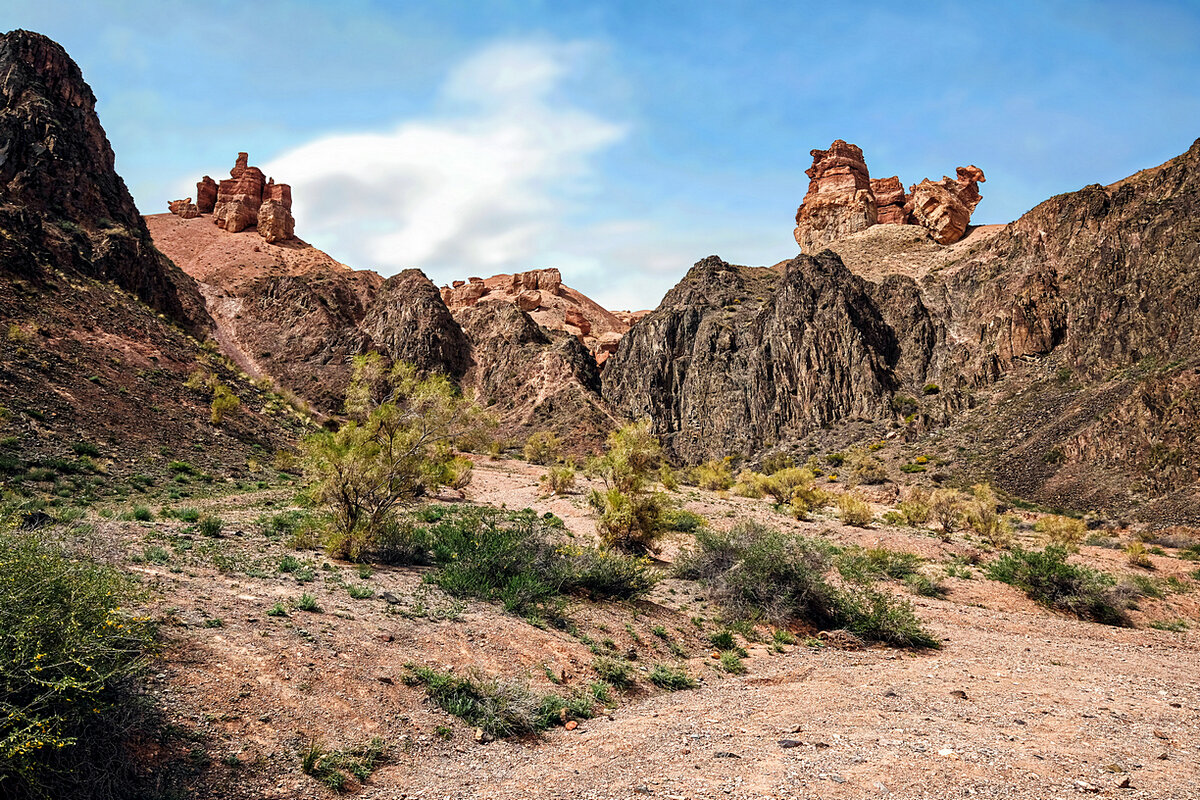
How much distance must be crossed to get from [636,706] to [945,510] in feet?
77.4

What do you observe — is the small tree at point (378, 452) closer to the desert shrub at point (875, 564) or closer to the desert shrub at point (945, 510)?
the desert shrub at point (875, 564)

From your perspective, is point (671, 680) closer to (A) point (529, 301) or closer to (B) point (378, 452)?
(B) point (378, 452)

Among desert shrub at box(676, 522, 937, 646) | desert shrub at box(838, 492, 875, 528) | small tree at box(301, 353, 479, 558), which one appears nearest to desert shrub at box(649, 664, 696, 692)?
desert shrub at box(676, 522, 937, 646)

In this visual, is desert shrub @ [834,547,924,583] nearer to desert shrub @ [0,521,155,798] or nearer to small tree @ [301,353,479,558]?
small tree @ [301,353,479,558]

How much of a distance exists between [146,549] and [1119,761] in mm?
12827

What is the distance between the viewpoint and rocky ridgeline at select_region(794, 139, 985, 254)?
109062 mm

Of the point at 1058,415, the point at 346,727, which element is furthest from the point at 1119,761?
the point at 1058,415

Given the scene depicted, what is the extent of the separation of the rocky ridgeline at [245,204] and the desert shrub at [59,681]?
10001 cm

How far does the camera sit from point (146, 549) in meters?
9.71

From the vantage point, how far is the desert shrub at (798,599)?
474 inches

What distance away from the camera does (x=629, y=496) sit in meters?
17.7

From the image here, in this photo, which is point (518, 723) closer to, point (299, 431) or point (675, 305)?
point (299, 431)

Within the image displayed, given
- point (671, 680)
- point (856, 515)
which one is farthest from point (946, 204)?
point (671, 680)

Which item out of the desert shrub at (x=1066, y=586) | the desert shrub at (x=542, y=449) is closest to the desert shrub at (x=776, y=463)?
the desert shrub at (x=542, y=449)
